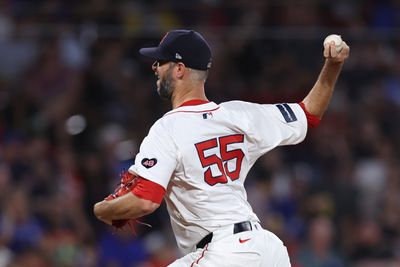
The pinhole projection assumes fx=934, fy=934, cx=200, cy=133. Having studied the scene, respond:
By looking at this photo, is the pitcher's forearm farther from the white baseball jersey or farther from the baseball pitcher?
the white baseball jersey

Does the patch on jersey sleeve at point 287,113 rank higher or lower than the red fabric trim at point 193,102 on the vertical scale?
lower

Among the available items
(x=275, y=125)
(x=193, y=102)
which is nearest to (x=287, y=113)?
(x=275, y=125)

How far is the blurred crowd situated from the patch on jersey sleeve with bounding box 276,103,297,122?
371 centimetres

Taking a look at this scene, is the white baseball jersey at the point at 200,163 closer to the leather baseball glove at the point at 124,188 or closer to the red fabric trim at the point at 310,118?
the leather baseball glove at the point at 124,188

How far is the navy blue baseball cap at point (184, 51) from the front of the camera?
4367 millimetres

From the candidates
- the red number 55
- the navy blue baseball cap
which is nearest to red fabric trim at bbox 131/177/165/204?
the red number 55

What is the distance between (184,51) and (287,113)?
0.66 m

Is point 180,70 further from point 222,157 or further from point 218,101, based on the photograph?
point 218,101

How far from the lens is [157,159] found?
13.4 ft

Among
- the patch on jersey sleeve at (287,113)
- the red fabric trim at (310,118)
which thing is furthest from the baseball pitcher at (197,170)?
the red fabric trim at (310,118)

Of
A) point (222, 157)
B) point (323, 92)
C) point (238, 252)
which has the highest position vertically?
point (323, 92)

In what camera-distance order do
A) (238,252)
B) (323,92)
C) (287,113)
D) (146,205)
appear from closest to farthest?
(146,205) < (238,252) < (287,113) < (323,92)

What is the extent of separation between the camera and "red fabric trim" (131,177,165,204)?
404 centimetres

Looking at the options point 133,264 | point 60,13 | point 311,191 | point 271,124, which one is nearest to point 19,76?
point 60,13
